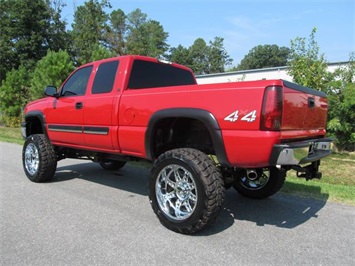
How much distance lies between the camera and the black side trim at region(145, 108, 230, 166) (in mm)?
3584

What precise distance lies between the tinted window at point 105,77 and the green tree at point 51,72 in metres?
11.5

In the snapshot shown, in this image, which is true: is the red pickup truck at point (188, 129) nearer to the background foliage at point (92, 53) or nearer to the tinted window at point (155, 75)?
the tinted window at point (155, 75)

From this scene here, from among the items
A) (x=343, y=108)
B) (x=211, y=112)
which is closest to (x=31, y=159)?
(x=211, y=112)

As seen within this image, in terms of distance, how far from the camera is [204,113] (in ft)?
12.0

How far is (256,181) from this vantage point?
17.3ft

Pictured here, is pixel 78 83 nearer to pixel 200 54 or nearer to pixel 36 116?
pixel 36 116

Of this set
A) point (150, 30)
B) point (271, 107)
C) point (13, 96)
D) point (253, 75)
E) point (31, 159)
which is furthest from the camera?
point (150, 30)

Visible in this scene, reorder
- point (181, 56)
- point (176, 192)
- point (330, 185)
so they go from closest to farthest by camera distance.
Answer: point (176, 192) → point (330, 185) → point (181, 56)

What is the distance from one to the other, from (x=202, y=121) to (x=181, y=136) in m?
0.95

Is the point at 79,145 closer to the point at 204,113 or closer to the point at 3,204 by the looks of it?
the point at 3,204

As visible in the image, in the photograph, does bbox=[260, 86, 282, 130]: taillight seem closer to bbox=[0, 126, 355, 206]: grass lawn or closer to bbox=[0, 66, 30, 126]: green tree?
bbox=[0, 126, 355, 206]: grass lawn

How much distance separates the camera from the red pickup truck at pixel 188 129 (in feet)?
11.1

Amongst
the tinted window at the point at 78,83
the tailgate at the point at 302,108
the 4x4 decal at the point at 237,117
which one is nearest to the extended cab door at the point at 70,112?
the tinted window at the point at 78,83

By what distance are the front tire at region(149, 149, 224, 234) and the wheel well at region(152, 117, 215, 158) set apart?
0.47 m
